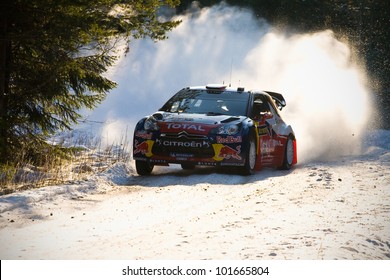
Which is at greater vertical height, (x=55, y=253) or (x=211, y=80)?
(x=211, y=80)

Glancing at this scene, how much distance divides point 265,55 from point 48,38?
23810 mm

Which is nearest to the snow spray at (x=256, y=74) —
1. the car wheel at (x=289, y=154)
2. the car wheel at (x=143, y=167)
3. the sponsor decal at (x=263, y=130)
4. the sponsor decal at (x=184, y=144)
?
the car wheel at (x=289, y=154)

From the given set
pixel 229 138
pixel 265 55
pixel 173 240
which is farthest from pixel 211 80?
pixel 173 240

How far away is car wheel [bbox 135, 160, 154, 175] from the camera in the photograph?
13090 mm

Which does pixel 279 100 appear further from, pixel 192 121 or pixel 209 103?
pixel 192 121

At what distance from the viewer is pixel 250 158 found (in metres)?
12.9

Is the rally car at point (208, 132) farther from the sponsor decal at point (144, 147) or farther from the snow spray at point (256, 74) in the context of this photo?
the snow spray at point (256, 74)

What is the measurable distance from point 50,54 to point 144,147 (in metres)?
2.49

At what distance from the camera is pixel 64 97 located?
14938 mm

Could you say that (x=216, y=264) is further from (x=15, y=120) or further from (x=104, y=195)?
(x=15, y=120)

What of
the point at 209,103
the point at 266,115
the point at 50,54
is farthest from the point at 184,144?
the point at 50,54

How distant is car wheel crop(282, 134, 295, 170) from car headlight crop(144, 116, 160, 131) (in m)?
3.13

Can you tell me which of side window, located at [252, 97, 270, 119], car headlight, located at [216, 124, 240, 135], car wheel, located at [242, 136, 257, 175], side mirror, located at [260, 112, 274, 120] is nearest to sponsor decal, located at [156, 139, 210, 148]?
car headlight, located at [216, 124, 240, 135]

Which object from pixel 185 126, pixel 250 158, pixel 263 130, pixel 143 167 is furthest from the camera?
pixel 263 130
